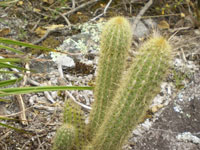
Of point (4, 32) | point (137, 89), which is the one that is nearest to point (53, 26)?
point (4, 32)

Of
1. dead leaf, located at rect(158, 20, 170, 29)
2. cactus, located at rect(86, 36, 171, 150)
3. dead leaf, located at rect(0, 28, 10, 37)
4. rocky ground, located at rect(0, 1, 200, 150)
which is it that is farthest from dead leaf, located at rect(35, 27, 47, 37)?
cactus, located at rect(86, 36, 171, 150)

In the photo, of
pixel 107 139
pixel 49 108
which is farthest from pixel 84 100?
pixel 107 139

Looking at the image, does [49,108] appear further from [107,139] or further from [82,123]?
[107,139]

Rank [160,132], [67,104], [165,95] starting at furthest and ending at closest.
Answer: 1. [165,95]
2. [160,132]
3. [67,104]

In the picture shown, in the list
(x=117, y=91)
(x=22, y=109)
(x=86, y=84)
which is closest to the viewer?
(x=117, y=91)

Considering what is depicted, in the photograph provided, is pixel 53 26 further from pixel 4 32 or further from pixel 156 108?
pixel 156 108

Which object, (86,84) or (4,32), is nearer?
(86,84)

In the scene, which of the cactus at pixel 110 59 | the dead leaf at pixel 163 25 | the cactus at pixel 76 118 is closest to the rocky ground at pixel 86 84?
the dead leaf at pixel 163 25
